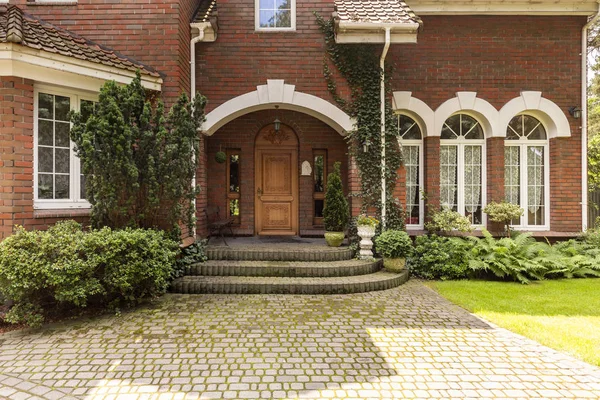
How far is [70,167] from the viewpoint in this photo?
5.58 m

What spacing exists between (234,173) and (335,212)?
121 inches

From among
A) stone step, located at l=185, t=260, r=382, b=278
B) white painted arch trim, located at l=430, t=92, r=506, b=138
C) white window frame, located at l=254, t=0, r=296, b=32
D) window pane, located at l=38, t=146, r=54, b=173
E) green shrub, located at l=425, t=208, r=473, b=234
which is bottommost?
stone step, located at l=185, t=260, r=382, b=278

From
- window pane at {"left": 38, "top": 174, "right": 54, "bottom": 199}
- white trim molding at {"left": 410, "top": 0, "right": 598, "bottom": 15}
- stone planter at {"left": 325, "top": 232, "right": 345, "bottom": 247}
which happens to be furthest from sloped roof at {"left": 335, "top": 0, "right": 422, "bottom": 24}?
window pane at {"left": 38, "top": 174, "right": 54, "bottom": 199}

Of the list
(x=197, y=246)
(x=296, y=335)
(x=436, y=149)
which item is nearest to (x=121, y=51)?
(x=197, y=246)

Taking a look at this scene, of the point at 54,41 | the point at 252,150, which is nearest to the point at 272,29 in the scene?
the point at 252,150

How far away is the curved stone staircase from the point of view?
18.1ft

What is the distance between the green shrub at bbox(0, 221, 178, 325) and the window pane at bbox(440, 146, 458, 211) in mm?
6304

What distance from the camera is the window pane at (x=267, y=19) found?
748 cm

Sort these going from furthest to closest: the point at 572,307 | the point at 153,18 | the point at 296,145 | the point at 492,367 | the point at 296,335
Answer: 1. the point at 296,145
2. the point at 153,18
3. the point at 572,307
4. the point at 296,335
5. the point at 492,367

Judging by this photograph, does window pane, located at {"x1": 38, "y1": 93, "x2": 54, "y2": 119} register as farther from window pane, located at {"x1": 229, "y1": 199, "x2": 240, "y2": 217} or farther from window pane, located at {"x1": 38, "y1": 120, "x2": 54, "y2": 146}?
window pane, located at {"x1": 229, "y1": 199, "x2": 240, "y2": 217}

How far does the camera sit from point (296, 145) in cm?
875

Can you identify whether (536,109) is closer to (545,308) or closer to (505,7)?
(505,7)

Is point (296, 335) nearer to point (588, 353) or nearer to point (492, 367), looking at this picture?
point (492, 367)

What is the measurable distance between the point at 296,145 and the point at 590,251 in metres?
6.71
